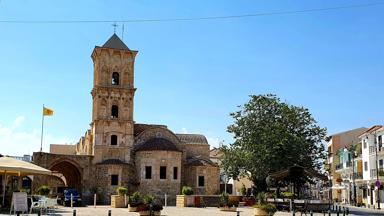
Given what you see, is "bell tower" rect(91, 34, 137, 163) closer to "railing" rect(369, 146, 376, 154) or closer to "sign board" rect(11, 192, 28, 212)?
"railing" rect(369, 146, 376, 154)

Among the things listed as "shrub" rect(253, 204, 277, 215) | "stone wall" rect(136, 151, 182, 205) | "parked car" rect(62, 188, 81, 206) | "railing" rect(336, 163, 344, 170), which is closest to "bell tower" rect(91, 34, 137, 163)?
"stone wall" rect(136, 151, 182, 205)

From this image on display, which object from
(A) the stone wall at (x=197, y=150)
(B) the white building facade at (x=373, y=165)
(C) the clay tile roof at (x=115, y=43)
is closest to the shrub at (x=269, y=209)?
(B) the white building facade at (x=373, y=165)

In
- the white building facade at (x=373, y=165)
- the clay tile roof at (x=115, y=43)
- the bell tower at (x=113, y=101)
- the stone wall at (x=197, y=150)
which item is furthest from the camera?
the stone wall at (x=197, y=150)

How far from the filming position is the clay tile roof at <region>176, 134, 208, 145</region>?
189ft

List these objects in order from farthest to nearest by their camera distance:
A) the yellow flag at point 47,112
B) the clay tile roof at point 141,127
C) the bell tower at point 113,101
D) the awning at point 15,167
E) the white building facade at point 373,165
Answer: the clay tile roof at point 141,127
the white building facade at point 373,165
the yellow flag at point 47,112
the bell tower at point 113,101
the awning at point 15,167

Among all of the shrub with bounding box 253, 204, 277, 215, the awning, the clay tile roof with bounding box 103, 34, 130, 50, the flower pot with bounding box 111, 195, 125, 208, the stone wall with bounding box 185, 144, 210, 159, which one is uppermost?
the clay tile roof with bounding box 103, 34, 130, 50

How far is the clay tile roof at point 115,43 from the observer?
51.8 meters

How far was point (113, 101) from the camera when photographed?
166 feet

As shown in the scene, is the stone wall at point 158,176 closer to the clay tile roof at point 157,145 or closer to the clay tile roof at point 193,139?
the clay tile roof at point 157,145

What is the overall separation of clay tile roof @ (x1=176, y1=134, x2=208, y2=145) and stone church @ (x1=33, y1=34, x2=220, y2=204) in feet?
10.5

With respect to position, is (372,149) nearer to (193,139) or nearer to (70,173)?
(193,139)

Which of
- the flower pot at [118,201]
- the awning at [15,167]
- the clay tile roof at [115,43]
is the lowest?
the flower pot at [118,201]

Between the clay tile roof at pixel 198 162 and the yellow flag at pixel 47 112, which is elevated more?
the yellow flag at pixel 47 112

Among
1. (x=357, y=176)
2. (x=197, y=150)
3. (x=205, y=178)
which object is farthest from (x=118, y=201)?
(x=357, y=176)
